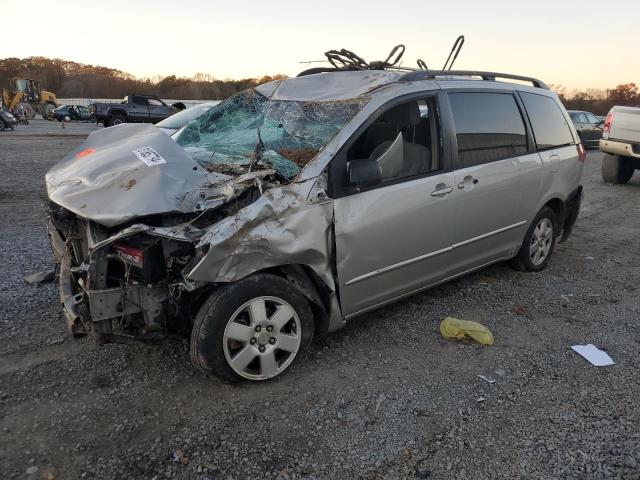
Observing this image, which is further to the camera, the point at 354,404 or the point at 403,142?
the point at 403,142

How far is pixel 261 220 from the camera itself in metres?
2.75

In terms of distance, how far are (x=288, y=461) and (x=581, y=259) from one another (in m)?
4.56

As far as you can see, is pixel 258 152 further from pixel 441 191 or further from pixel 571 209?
pixel 571 209

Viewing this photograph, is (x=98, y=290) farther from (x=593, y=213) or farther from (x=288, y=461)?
(x=593, y=213)

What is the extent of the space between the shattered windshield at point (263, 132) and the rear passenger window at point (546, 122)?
2.11 m

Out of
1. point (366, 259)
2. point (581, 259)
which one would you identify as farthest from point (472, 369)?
point (581, 259)

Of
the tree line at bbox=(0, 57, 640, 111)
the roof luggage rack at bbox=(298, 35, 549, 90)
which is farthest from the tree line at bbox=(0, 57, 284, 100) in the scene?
the roof luggage rack at bbox=(298, 35, 549, 90)

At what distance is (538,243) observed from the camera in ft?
16.2

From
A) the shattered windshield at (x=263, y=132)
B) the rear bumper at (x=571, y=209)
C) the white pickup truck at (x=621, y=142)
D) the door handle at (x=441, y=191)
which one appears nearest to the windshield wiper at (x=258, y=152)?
the shattered windshield at (x=263, y=132)

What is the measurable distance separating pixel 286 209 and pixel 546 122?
128 inches

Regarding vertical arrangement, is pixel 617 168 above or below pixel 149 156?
below

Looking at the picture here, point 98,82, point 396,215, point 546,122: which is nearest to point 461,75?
point 546,122

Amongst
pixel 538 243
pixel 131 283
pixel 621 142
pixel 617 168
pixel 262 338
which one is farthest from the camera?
pixel 617 168

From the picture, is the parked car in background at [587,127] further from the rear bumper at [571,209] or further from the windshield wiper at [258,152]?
the windshield wiper at [258,152]
